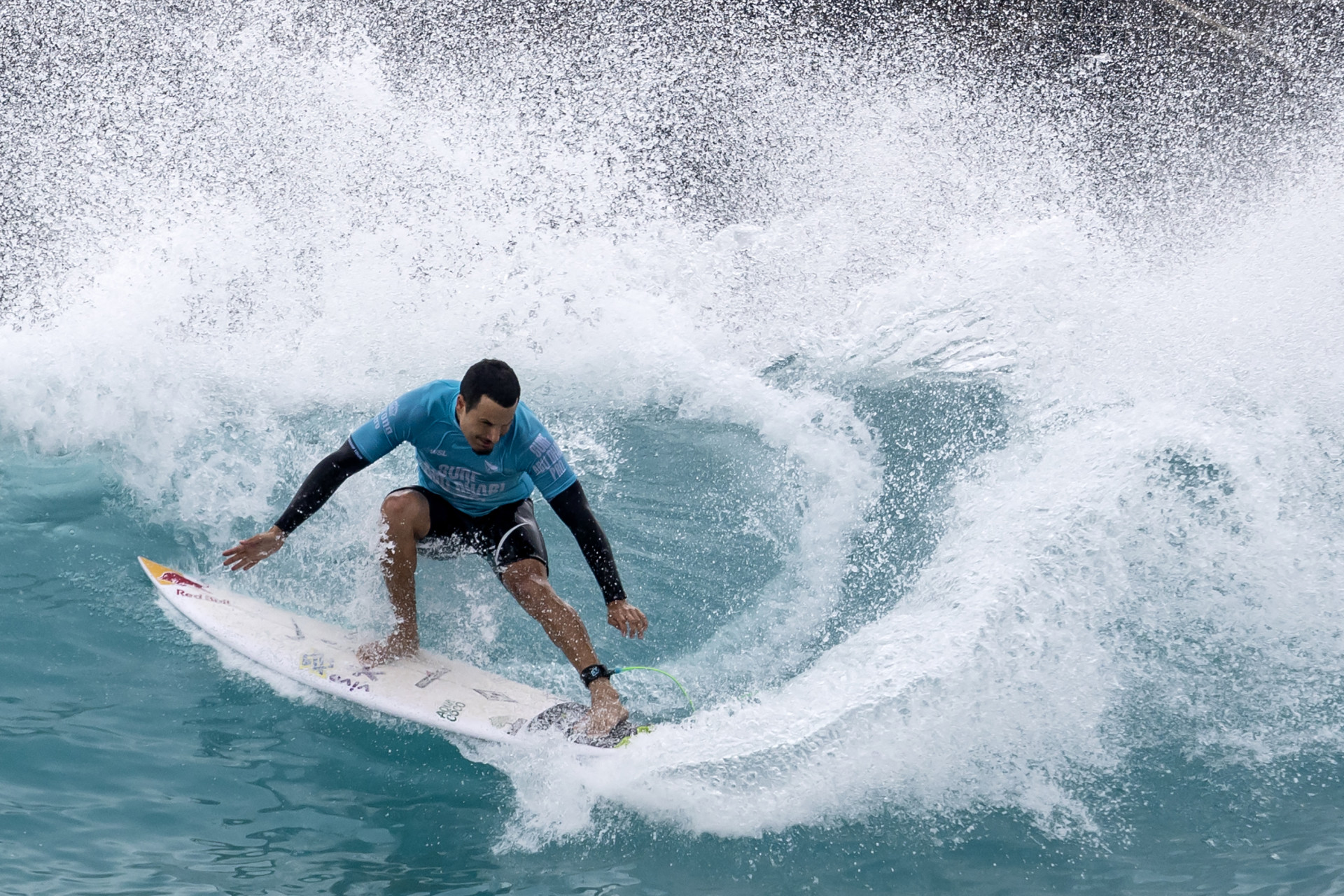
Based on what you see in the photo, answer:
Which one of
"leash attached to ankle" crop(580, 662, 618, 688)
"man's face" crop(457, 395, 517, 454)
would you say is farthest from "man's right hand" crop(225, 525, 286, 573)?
"leash attached to ankle" crop(580, 662, 618, 688)

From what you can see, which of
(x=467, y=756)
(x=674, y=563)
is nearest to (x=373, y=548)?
(x=467, y=756)

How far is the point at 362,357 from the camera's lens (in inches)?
259

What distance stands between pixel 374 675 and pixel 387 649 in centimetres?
14

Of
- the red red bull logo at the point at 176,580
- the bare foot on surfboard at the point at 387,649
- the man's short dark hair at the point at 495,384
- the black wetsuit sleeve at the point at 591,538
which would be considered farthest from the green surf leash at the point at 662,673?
the red red bull logo at the point at 176,580

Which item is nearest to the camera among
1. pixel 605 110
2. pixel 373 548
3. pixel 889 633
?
pixel 889 633

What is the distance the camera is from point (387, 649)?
421 cm

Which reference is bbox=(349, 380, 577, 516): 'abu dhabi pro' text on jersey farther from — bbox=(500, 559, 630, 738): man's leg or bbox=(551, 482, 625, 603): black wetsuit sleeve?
bbox=(500, 559, 630, 738): man's leg

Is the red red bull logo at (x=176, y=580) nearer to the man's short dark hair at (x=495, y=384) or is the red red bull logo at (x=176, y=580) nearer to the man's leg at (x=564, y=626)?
the man's leg at (x=564, y=626)

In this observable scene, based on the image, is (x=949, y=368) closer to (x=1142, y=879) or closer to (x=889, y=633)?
(x=889, y=633)

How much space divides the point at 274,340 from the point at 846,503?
372cm

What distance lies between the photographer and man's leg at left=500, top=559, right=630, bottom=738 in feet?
12.3

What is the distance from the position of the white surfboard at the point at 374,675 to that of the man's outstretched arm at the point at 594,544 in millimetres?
436

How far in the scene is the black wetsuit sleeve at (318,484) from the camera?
149 inches

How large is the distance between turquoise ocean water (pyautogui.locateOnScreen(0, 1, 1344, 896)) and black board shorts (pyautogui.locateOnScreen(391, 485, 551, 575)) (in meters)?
0.41
